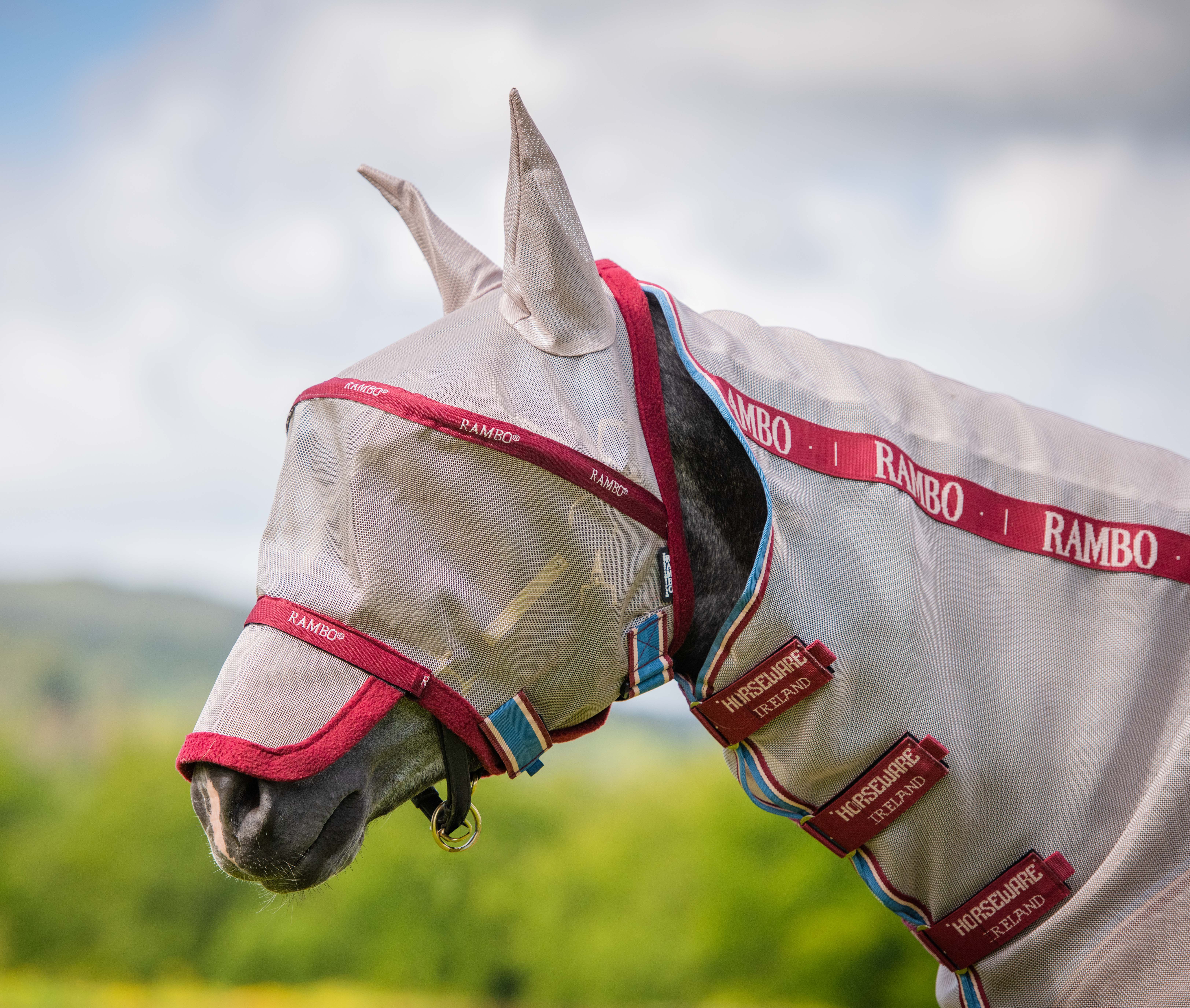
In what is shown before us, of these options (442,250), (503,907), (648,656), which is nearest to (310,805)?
(648,656)

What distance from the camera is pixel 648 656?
41.5 inches

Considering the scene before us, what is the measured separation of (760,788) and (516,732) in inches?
12.2

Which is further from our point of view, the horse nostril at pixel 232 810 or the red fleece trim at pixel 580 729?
the red fleece trim at pixel 580 729

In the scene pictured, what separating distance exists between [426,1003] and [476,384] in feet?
22.7

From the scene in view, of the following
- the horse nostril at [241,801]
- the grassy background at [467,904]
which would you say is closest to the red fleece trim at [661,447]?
the horse nostril at [241,801]

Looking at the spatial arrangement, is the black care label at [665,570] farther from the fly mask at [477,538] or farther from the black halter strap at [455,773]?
the black halter strap at [455,773]

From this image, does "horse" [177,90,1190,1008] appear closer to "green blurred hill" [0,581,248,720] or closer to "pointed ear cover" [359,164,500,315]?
"pointed ear cover" [359,164,500,315]

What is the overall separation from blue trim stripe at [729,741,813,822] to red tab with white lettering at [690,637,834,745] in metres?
0.04

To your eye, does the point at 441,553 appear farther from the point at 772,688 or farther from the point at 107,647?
the point at 107,647

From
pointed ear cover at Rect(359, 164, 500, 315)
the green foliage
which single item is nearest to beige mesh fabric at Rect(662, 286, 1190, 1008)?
pointed ear cover at Rect(359, 164, 500, 315)

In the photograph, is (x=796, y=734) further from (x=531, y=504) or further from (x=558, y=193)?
(x=558, y=193)

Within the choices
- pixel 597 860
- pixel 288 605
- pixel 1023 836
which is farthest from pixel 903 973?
pixel 288 605

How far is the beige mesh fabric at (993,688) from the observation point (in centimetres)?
103

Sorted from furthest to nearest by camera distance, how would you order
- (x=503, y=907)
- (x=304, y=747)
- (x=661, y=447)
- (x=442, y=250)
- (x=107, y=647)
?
(x=107, y=647) → (x=503, y=907) → (x=442, y=250) → (x=661, y=447) → (x=304, y=747)
